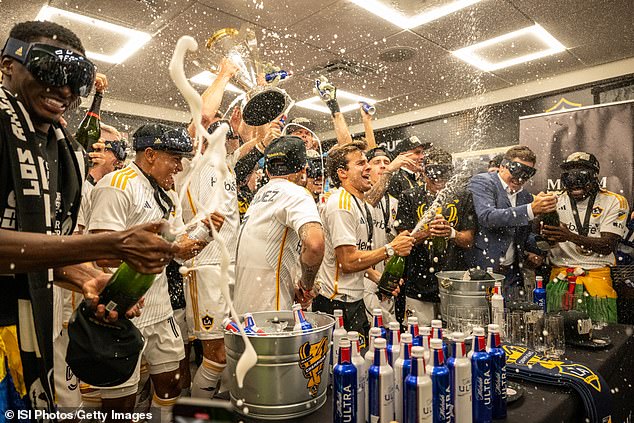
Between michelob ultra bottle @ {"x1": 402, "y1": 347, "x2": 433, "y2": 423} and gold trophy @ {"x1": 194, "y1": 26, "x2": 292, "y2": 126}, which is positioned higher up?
gold trophy @ {"x1": 194, "y1": 26, "x2": 292, "y2": 126}

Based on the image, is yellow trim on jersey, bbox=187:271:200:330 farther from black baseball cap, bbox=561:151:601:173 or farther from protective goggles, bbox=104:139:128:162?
black baseball cap, bbox=561:151:601:173

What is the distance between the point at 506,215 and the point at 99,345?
2.98 metres

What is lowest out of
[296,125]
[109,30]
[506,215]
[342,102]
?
[506,215]

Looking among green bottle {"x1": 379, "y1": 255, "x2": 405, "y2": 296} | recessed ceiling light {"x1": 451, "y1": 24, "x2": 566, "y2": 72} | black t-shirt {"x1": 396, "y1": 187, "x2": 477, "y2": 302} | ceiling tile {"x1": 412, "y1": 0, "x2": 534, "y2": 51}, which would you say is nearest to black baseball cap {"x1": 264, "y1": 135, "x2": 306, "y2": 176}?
green bottle {"x1": 379, "y1": 255, "x2": 405, "y2": 296}

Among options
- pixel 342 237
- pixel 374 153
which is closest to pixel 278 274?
pixel 342 237

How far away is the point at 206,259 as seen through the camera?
9.15 feet

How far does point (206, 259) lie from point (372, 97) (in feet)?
18.1

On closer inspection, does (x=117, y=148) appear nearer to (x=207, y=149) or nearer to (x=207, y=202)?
(x=207, y=202)

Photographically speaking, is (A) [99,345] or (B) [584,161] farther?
(B) [584,161]

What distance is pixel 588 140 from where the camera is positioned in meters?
4.44

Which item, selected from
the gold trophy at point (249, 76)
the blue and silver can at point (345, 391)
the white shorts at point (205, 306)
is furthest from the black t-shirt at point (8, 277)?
the white shorts at point (205, 306)

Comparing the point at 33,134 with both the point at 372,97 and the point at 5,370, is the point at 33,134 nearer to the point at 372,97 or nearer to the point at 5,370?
the point at 5,370

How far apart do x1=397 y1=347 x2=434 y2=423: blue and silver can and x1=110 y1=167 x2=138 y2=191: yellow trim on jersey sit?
167 cm

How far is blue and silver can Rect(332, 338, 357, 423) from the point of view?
1.11 meters
